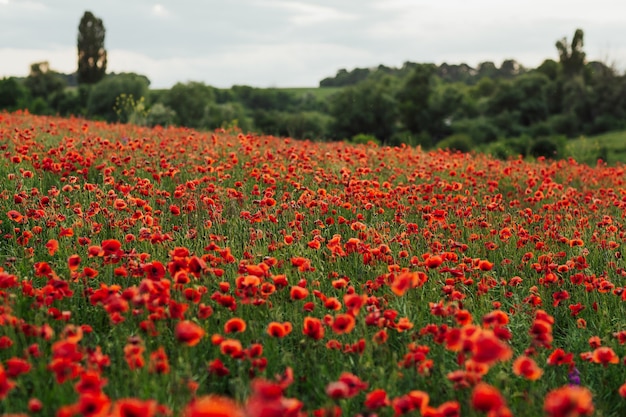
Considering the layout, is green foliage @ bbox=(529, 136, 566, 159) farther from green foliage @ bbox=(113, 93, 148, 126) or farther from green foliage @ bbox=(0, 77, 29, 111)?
green foliage @ bbox=(0, 77, 29, 111)

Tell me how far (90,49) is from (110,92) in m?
14.3

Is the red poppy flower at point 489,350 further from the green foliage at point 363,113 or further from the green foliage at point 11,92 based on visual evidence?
the green foliage at point 363,113

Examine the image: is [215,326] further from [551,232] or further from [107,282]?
[551,232]

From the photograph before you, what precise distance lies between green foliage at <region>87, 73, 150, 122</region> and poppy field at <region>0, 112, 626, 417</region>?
3733 centimetres

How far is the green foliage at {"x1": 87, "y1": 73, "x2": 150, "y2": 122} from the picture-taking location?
43094 mm

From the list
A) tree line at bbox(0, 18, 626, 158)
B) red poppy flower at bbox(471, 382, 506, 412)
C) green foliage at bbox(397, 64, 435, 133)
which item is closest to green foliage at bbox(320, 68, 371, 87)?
tree line at bbox(0, 18, 626, 158)

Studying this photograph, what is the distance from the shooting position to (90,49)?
55.3 m

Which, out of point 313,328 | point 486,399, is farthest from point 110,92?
point 486,399

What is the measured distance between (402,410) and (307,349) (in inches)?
46.1

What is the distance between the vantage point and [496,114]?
5566 cm

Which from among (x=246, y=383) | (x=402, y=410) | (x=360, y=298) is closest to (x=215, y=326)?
(x=246, y=383)

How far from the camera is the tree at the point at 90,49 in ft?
180

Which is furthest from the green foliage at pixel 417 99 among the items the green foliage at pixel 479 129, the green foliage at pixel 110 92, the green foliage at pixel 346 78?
the green foliage at pixel 346 78

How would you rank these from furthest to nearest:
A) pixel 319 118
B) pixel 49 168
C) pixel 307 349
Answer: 1. pixel 319 118
2. pixel 49 168
3. pixel 307 349
